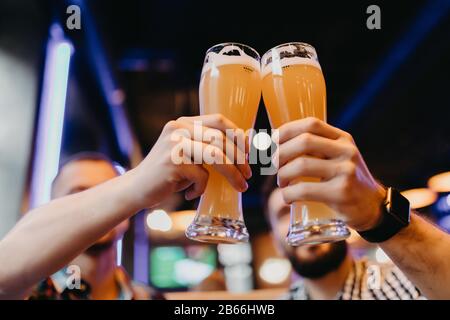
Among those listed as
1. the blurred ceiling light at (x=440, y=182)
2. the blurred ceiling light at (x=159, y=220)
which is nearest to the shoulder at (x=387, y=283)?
the blurred ceiling light at (x=440, y=182)

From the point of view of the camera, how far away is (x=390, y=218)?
996 mm

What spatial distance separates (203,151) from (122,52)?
130 inches

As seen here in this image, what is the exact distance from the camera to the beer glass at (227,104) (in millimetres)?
1054

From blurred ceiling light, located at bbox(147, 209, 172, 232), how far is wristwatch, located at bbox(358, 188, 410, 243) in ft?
25.3

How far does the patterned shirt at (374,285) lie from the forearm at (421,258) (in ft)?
2.53

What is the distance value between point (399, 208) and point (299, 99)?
0.39 meters

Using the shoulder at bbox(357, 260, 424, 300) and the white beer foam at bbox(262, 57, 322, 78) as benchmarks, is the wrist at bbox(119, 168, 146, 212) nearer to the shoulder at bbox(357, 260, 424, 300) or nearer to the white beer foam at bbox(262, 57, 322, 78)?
the white beer foam at bbox(262, 57, 322, 78)

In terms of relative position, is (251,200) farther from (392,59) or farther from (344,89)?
(392,59)

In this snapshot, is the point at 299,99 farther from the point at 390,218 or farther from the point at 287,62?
the point at 390,218

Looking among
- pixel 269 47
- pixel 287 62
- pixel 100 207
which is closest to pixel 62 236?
pixel 100 207

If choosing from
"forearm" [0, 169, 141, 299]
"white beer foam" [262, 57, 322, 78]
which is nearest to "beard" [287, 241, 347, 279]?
"white beer foam" [262, 57, 322, 78]

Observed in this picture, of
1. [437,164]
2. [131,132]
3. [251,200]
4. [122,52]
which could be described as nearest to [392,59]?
[437,164]

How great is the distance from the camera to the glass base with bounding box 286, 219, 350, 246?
965 mm

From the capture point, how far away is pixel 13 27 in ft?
9.29
